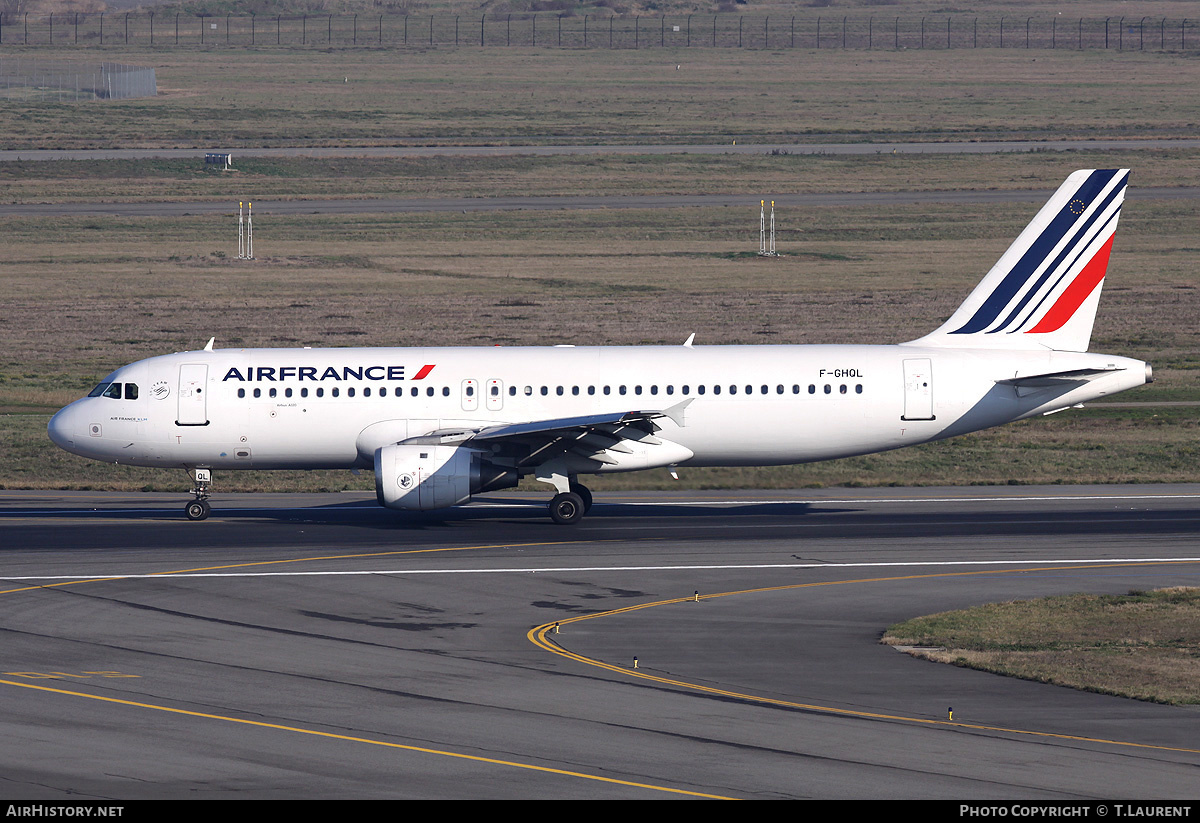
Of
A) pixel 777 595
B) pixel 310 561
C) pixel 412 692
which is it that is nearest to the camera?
pixel 412 692

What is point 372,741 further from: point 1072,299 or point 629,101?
point 629,101

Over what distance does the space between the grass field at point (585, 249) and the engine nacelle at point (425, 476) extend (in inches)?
346

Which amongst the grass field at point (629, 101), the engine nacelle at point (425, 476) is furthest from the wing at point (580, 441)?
the grass field at point (629, 101)

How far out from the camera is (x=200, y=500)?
123 ft

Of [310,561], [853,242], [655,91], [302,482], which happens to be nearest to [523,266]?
[853,242]

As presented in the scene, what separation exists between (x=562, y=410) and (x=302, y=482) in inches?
418

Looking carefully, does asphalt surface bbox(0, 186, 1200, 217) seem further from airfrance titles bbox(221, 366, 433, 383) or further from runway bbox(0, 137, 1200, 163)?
airfrance titles bbox(221, 366, 433, 383)

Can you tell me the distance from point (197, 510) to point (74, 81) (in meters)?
148

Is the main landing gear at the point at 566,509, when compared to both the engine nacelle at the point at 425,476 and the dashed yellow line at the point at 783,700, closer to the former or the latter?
the engine nacelle at the point at 425,476

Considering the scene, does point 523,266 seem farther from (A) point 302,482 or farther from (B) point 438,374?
(B) point 438,374

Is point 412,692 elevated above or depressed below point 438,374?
below

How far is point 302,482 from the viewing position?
43500mm

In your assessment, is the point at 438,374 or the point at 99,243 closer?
the point at 438,374

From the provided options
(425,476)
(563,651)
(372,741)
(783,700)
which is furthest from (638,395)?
(372,741)
